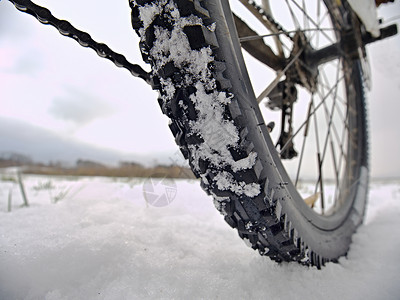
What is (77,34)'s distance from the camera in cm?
49

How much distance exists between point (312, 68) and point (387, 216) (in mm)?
743

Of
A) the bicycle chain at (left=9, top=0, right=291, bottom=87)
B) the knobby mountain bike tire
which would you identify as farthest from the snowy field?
the bicycle chain at (left=9, top=0, right=291, bottom=87)

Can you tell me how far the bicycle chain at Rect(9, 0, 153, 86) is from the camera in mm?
450

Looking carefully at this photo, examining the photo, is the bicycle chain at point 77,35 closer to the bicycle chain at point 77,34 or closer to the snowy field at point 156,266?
the bicycle chain at point 77,34

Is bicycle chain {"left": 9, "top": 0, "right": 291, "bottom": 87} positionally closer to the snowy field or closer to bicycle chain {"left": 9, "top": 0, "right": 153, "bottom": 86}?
bicycle chain {"left": 9, "top": 0, "right": 153, "bottom": 86}

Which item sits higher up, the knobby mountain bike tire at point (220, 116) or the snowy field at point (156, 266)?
the knobby mountain bike tire at point (220, 116)

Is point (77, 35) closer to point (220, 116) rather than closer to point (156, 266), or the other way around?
point (220, 116)

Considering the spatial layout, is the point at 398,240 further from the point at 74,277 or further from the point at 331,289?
the point at 74,277

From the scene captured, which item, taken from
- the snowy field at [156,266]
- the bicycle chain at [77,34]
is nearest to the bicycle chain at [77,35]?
the bicycle chain at [77,34]

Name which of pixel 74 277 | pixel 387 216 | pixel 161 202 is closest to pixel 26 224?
pixel 74 277

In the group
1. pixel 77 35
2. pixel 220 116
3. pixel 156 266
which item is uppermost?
pixel 77 35

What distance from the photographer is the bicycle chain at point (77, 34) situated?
17.7 inches

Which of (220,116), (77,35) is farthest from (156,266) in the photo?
(77,35)

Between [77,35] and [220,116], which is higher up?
[77,35]
